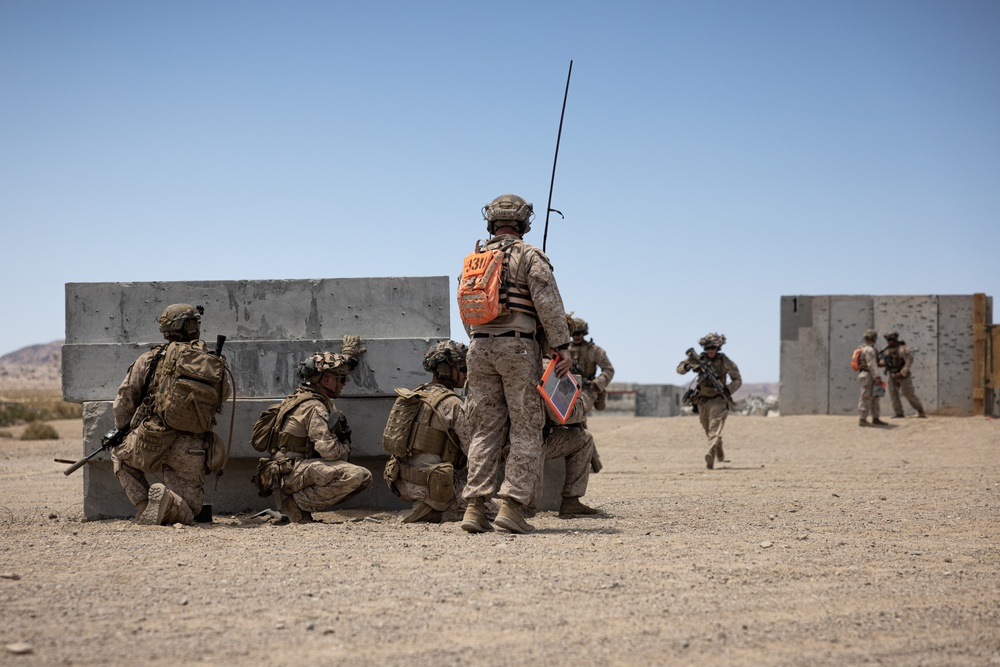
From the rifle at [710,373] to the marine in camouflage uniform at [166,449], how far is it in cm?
770

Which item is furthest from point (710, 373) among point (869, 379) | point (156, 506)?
point (156, 506)

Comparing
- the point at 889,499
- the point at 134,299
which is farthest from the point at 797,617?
the point at 134,299

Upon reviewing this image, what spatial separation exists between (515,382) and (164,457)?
2.67 metres

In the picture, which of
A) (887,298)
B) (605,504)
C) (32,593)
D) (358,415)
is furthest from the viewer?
(887,298)

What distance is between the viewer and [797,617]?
4387mm

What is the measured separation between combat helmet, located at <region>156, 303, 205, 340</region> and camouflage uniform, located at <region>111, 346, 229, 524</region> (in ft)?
0.49

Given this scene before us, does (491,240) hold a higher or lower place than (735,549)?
higher

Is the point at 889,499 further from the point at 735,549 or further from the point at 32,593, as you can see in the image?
the point at 32,593

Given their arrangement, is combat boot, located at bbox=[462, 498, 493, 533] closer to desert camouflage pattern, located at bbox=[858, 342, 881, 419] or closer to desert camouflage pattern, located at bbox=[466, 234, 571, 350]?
desert camouflage pattern, located at bbox=[466, 234, 571, 350]

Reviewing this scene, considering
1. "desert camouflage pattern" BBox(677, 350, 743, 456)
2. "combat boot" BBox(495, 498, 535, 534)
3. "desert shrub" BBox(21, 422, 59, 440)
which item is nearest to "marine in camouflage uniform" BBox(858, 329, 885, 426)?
"desert camouflage pattern" BBox(677, 350, 743, 456)

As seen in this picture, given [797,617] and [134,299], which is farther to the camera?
[134,299]

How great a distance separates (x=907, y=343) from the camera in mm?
24234

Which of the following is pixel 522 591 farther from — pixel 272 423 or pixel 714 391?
pixel 714 391

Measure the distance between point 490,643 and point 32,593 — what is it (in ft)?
7.02
